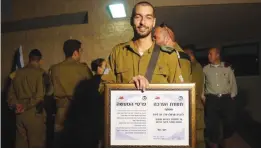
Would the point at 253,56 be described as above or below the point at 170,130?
above

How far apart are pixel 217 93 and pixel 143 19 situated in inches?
128

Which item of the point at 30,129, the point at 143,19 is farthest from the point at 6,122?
the point at 143,19

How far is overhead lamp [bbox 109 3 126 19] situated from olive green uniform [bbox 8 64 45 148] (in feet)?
5.04

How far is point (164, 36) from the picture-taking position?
3260 mm

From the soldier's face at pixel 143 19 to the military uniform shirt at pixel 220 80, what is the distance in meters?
3.14

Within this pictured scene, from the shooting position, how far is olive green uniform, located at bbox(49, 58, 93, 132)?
13.1 feet

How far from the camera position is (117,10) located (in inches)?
189

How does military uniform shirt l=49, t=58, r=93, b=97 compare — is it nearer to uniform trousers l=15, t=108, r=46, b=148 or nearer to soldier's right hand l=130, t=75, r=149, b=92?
uniform trousers l=15, t=108, r=46, b=148

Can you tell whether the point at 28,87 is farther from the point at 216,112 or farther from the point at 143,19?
the point at 216,112

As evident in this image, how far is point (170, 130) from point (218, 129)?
10.8ft

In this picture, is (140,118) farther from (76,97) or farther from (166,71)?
(76,97)

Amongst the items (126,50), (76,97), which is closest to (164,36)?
(126,50)

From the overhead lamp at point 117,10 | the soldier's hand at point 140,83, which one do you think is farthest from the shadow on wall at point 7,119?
the soldier's hand at point 140,83

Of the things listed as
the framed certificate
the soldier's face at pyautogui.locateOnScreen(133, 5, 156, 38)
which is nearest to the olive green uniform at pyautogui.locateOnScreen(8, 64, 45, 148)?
the soldier's face at pyautogui.locateOnScreen(133, 5, 156, 38)
